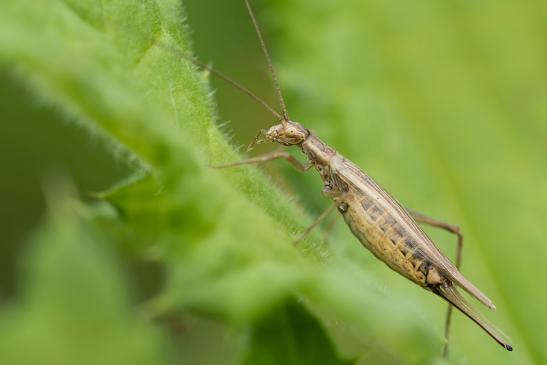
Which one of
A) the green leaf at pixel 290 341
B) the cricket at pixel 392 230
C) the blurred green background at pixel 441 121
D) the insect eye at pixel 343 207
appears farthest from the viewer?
the blurred green background at pixel 441 121

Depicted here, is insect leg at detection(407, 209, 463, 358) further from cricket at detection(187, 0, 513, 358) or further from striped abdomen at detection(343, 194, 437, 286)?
striped abdomen at detection(343, 194, 437, 286)

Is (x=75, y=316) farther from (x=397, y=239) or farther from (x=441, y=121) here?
(x=441, y=121)

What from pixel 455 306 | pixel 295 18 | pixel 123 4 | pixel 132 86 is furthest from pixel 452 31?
pixel 132 86

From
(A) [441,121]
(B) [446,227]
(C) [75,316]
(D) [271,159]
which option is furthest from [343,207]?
(C) [75,316]

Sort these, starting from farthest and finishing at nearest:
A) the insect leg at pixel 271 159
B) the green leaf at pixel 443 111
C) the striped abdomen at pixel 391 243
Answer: the green leaf at pixel 443 111 → the striped abdomen at pixel 391 243 → the insect leg at pixel 271 159

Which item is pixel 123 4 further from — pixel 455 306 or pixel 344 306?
pixel 455 306

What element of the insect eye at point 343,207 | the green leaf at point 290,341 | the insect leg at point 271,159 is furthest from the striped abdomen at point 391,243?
the green leaf at point 290,341

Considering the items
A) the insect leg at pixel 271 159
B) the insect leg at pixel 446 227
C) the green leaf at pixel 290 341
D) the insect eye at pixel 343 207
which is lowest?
the insect leg at pixel 446 227

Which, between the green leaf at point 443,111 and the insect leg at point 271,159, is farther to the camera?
the green leaf at point 443,111

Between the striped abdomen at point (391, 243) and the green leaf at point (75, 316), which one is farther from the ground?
the green leaf at point (75, 316)

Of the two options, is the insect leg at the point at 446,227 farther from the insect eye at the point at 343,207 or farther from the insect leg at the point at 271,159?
the insect leg at the point at 271,159
